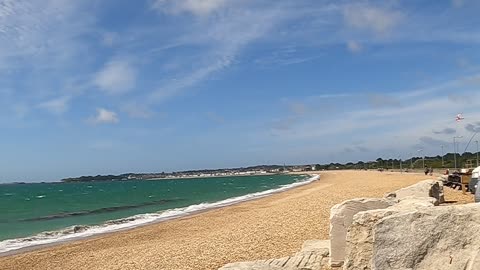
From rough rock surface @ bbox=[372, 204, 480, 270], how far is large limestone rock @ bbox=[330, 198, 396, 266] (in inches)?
91.0

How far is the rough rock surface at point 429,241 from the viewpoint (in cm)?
460

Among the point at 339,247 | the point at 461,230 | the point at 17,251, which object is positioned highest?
the point at 461,230

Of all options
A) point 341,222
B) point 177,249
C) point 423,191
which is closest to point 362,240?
point 341,222

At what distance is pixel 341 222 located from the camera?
23.2ft

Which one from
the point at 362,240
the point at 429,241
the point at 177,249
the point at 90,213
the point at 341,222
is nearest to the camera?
the point at 429,241

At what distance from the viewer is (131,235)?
19781 millimetres

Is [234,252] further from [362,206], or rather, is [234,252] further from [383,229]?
[383,229]

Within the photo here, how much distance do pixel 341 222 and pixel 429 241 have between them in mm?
2477

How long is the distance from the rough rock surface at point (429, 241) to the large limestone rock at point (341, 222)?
2.31 metres

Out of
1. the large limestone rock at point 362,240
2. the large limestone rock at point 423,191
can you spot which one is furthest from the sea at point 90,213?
the large limestone rock at point 362,240

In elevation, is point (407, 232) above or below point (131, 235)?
above

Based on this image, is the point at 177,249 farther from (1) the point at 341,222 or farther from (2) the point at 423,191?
(1) the point at 341,222

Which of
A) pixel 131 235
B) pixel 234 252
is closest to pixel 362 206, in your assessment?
pixel 234 252

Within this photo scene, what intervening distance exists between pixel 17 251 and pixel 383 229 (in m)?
16.7
